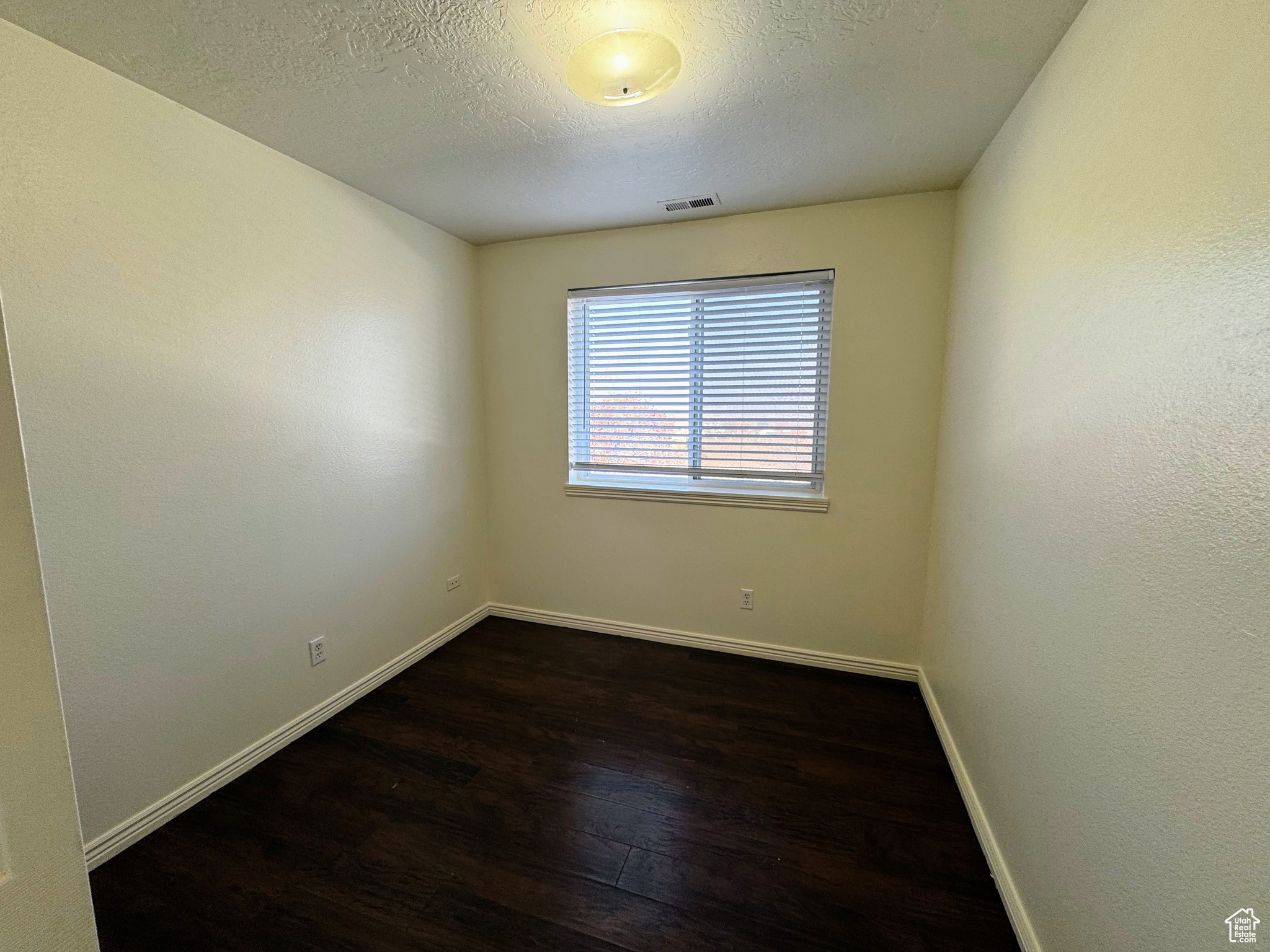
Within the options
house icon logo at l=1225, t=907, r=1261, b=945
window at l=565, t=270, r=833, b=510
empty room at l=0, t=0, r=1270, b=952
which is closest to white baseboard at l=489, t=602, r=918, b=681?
empty room at l=0, t=0, r=1270, b=952

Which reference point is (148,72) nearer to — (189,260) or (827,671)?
(189,260)

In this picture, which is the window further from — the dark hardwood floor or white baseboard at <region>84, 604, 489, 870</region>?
white baseboard at <region>84, 604, 489, 870</region>

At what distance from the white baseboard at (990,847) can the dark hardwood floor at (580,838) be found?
1.5 inches

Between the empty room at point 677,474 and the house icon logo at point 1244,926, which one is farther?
the empty room at point 677,474

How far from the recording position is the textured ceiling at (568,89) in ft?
4.06

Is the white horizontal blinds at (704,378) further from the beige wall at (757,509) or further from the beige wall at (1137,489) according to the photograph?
the beige wall at (1137,489)

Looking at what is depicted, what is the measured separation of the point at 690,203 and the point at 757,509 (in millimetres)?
1624

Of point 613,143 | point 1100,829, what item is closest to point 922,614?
point 1100,829

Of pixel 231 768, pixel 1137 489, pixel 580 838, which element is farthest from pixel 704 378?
pixel 231 768

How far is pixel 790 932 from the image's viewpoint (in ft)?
4.26

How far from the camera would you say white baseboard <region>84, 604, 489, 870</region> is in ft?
4.92

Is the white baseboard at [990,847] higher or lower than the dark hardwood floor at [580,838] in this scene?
higher

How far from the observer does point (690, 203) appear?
239 centimetres

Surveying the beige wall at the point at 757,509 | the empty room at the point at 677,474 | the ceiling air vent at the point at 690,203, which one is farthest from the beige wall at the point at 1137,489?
the ceiling air vent at the point at 690,203
